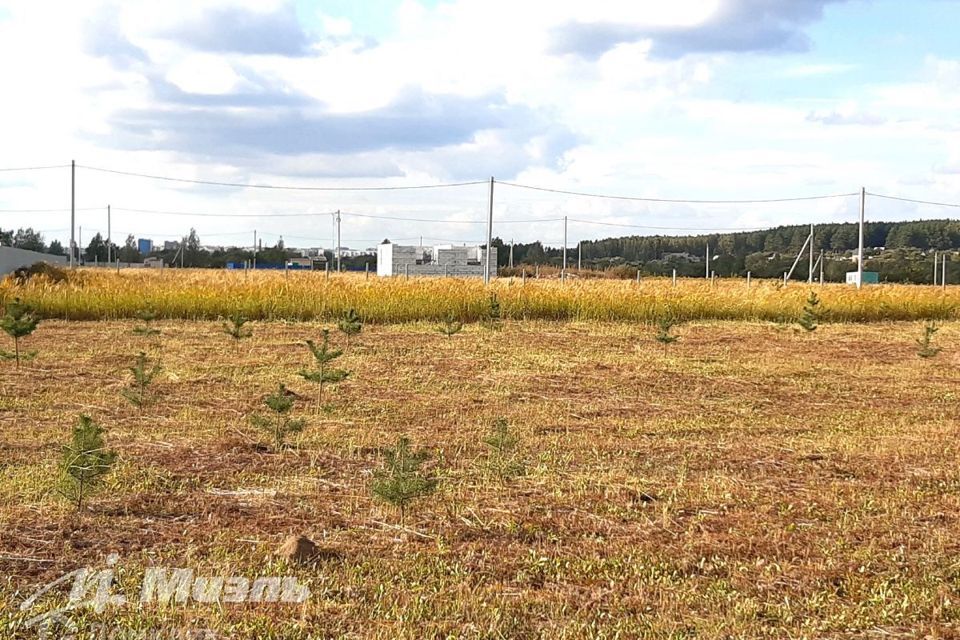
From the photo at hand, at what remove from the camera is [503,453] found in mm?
7504

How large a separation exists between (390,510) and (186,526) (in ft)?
3.87

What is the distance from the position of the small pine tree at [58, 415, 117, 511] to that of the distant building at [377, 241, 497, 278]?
168 feet

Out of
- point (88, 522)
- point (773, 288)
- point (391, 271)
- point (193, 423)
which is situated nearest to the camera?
point (88, 522)

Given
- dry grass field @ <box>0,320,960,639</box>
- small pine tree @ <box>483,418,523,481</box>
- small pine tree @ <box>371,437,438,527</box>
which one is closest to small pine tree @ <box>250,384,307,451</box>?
dry grass field @ <box>0,320,960,639</box>

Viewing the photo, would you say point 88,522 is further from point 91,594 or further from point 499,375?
point 499,375

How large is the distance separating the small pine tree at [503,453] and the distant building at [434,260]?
162ft

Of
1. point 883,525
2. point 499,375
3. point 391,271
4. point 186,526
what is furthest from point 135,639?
point 391,271

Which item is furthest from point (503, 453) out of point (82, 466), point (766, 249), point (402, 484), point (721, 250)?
point (721, 250)

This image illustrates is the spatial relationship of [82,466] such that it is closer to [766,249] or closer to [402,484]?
[402,484]

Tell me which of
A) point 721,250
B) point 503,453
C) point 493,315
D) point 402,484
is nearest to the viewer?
point 402,484

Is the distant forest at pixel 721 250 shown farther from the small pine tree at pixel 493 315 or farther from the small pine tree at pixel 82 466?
the small pine tree at pixel 82 466

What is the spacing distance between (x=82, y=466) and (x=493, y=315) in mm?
14944

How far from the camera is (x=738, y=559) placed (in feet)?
16.5

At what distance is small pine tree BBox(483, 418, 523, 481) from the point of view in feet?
22.5
